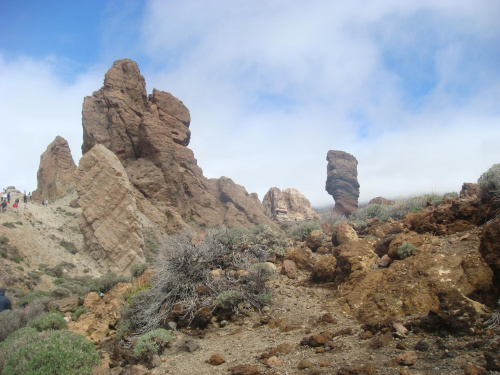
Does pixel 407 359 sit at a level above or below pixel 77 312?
above

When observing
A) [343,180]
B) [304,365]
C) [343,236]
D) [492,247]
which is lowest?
[304,365]

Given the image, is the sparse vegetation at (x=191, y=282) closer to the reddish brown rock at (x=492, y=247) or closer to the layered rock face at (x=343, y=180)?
the reddish brown rock at (x=492, y=247)

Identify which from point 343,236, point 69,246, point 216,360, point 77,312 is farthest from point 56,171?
point 216,360

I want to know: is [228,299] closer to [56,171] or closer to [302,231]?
[302,231]

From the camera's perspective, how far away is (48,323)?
8.13 m

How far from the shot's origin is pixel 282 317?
725cm

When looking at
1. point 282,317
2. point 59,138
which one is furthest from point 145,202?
point 282,317

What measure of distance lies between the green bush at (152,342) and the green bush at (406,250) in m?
5.15

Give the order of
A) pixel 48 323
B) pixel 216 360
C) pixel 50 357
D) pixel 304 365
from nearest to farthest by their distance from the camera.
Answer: pixel 304 365 → pixel 50 357 → pixel 216 360 → pixel 48 323

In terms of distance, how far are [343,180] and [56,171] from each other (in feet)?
117

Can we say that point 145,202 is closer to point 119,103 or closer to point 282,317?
point 119,103

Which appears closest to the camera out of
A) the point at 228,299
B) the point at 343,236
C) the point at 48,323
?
the point at 228,299

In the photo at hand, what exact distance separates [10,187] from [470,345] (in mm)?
58242

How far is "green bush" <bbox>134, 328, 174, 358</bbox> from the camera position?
6266 millimetres
